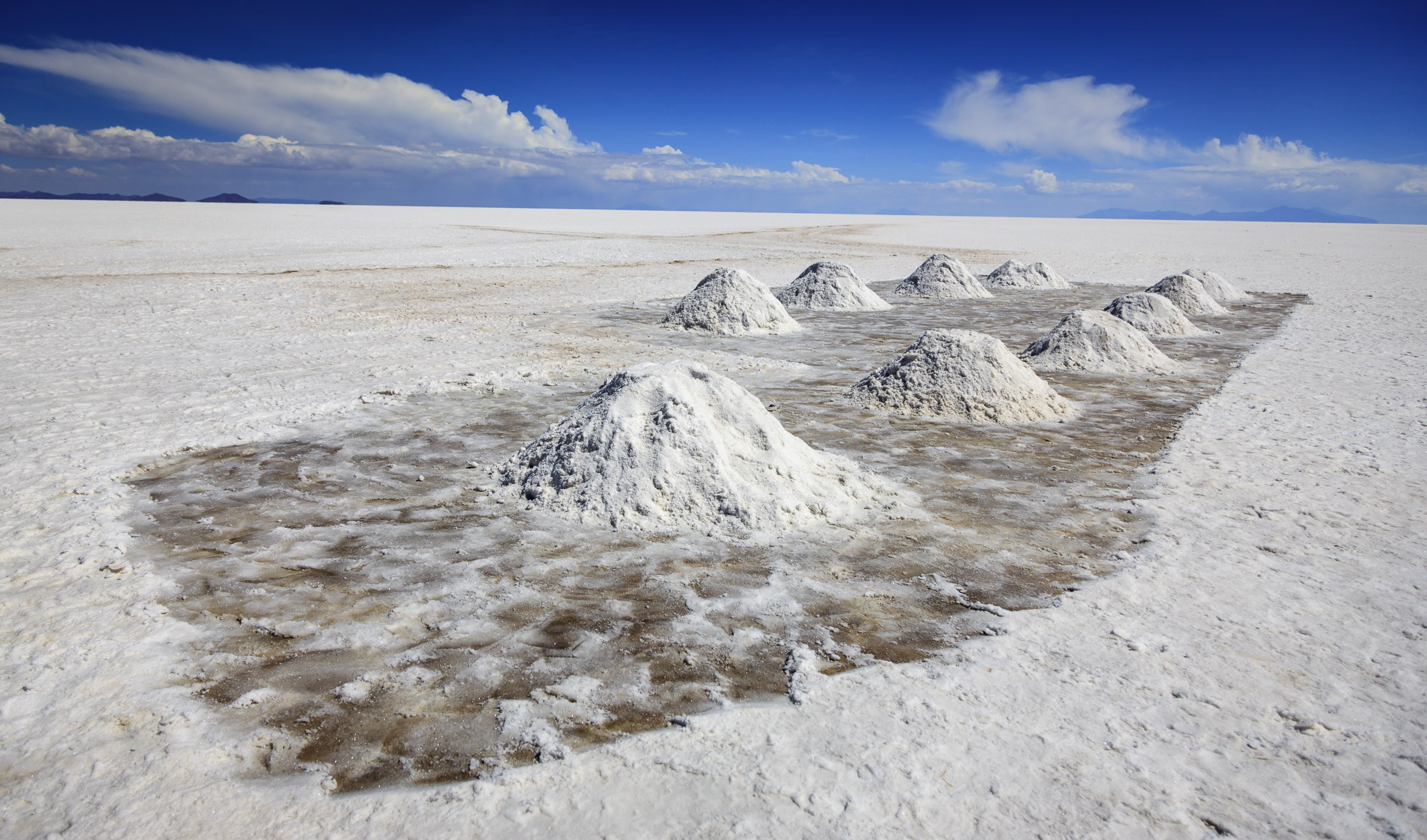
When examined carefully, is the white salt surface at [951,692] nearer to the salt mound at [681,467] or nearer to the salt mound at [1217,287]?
the salt mound at [681,467]

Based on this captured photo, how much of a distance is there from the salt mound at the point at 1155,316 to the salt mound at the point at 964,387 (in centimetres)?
556

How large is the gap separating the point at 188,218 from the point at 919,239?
120ft

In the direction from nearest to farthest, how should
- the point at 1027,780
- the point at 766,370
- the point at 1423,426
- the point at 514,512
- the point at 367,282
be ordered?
1. the point at 1027,780
2. the point at 514,512
3. the point at 1423,426
4. the point at 766,370
5. the point at 367,282

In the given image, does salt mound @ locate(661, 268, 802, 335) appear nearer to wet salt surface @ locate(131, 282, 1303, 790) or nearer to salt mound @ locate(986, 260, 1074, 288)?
wet salt surface @ locate(131, 282, 1303, 790)

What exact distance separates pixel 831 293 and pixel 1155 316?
492cm

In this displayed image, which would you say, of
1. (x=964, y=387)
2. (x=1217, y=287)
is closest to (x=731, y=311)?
(x=964, y=387)

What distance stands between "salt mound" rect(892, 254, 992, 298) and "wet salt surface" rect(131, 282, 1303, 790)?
32.0ft

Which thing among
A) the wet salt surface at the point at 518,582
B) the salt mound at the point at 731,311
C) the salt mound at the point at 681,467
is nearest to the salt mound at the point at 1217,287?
the salt mound at the point at 731,311

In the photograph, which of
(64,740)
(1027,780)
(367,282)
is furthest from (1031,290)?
(64,740)

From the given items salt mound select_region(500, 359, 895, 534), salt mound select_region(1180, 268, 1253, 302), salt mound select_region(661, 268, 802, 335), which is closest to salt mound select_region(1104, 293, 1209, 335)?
salt mound select_region(1180, 268, 1253, 302)

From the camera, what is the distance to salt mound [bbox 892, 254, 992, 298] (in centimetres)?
1526

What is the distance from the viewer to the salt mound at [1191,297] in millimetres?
12969

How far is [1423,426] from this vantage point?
5965mm

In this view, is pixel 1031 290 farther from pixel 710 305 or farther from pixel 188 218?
pixel 188 218
